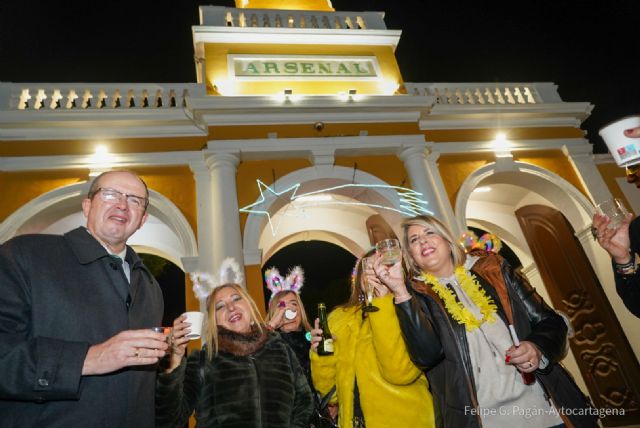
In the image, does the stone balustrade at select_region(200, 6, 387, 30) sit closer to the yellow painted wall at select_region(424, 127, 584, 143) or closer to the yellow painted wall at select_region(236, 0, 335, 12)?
the yellow painted wall at select_region(236, 0, 335, 12)

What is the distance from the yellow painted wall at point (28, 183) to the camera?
21.8 feet

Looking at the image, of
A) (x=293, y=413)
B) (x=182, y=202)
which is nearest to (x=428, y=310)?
(x=293, y=413)

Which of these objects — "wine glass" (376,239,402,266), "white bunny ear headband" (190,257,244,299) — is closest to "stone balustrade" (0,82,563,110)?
"white bunny ear headband" (190,257,244,299)

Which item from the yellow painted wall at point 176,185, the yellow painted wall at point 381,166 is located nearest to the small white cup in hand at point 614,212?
the yellow painted wall at point 381,166

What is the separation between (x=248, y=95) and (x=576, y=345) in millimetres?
8819

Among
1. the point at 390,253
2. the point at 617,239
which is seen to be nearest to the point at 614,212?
the point at 617,239

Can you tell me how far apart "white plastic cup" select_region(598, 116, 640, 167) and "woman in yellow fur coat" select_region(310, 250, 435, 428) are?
164 centimetres

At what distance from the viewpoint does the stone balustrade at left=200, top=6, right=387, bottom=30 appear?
938 centimetres

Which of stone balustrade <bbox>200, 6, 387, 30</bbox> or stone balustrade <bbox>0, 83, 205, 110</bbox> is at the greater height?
stone balustrade <bbox>200, 6, 387, 30</bbox>

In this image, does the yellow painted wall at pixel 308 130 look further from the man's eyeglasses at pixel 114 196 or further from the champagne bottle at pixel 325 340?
the man's eyeglasses at pixel 114 196

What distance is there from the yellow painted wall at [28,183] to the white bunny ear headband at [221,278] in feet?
10.1

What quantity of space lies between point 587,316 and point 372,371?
7.98m

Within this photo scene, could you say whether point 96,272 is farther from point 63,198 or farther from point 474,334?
point 63,198

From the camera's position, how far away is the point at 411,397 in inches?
89.4
